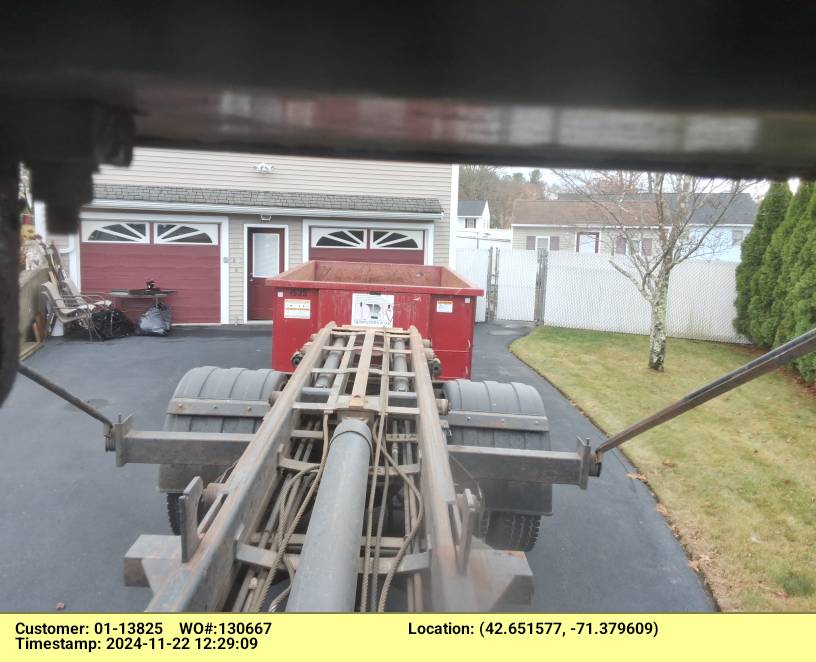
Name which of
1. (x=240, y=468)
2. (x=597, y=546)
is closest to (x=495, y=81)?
(x=240, y=468)

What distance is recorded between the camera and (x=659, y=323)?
1016 centimetres

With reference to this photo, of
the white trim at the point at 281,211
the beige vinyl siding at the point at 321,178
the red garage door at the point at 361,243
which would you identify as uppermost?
the beige vinyl siding at the point at 321,178

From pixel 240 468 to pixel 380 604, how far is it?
0.84m

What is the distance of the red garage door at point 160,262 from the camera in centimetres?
1313

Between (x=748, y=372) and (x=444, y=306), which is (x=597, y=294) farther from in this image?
(x=748, y=372)

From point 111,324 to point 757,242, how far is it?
13553mm

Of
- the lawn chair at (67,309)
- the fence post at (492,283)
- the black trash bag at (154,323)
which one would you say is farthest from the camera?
the fence post at (492,283)

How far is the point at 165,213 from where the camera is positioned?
43.3ft

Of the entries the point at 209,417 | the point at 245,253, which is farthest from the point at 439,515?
the point at 245,253

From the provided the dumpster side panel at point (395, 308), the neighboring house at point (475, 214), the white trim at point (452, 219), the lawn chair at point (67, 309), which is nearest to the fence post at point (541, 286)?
the white trim at point (452, 219)

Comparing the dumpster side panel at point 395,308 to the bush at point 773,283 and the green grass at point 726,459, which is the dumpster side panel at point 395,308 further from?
the bush at point 773,283

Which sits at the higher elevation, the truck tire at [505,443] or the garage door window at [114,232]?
the garage door window at [114,232]

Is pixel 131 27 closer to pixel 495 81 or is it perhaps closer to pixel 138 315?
pixel 495 81

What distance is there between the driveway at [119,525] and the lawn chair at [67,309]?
3735 millimetres
